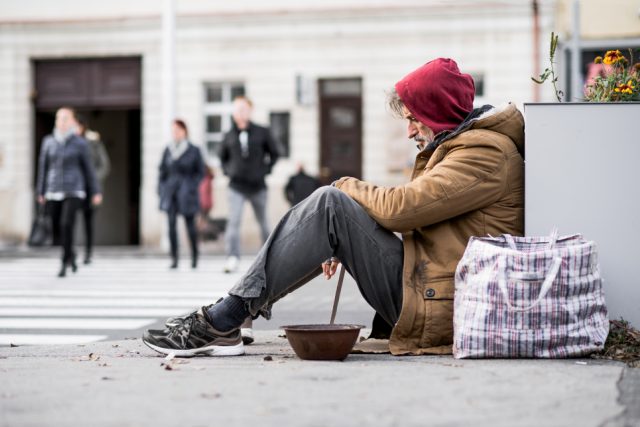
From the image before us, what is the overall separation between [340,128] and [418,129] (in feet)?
53.0

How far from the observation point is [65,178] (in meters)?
12.4

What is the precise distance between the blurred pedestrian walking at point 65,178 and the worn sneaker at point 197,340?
7.43m

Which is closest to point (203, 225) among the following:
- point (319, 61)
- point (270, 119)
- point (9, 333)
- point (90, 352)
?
point (270, 119)

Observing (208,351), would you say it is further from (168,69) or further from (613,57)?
(168,69)

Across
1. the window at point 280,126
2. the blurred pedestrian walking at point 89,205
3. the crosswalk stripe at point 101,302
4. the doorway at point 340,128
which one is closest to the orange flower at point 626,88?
the crosswalk stripe at point 101,302

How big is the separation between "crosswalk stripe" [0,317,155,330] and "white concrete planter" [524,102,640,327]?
3.42m

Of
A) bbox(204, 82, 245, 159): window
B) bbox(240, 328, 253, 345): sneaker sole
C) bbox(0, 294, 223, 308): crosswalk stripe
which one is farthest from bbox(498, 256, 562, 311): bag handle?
bbox(204, 82, 245, 159): window

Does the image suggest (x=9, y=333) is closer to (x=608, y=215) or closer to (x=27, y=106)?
(x=608, y=215)

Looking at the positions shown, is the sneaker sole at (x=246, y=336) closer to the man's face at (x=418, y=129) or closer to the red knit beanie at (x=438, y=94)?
the man's face at (x=418, y=129)

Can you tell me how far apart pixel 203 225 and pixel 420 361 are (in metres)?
16.0

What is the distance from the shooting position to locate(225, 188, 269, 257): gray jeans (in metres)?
12.8

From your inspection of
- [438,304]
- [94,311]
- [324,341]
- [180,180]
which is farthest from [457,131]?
[180,180]

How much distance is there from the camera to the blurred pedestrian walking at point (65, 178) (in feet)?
40.5

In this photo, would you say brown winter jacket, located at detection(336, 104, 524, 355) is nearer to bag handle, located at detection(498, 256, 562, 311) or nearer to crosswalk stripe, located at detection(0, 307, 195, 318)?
bag handle, located at detection(498, 256, 562, 311)
